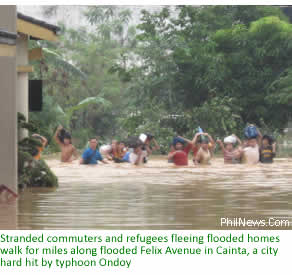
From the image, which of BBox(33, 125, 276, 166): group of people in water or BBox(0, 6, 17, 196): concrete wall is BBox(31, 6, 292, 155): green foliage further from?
BBox(0, 6, 17, 196): concrete wall

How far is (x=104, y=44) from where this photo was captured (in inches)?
1869

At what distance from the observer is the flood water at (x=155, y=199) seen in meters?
10.1

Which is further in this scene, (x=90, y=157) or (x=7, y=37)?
(x=90, y=157)

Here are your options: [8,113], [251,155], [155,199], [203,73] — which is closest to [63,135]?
[251,155]

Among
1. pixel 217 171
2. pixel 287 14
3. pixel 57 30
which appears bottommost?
pixel 217 171

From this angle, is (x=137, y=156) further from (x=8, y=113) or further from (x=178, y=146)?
(x=8, y=113)

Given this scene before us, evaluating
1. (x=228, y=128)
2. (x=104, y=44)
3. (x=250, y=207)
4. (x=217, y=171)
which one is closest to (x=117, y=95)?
(x=104, y=44)

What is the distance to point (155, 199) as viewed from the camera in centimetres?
1319

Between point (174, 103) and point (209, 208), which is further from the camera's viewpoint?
point (174, 103)

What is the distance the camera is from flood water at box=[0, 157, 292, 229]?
1011 centimetres

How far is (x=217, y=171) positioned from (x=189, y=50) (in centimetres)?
1536

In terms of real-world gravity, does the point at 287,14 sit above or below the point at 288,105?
above

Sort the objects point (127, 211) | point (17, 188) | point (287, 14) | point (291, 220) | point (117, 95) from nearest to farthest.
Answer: point (291, 220) → point (127, 211) → point (17, 188) → point (287, 14) → point (117, 95)

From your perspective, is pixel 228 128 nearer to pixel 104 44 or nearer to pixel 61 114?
pixel 61 114
